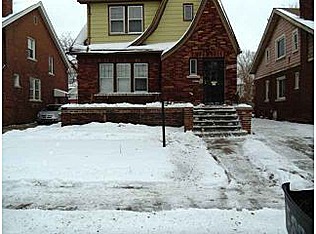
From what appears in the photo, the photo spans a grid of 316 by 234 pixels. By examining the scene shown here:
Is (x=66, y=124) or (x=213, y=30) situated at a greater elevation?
(x=213, y=30)

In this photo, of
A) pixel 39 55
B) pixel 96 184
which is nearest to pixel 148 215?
pixel 96 184

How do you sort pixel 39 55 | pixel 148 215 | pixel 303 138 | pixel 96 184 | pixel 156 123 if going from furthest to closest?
pixel 39 55, pixel 156 123, pixel 303 138, pixel 96 184, pixel 148 215

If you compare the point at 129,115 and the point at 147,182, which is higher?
the point at 129,115

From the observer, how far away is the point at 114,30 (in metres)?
17.0

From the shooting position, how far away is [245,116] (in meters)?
12.8

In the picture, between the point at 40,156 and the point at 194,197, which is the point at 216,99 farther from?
the point at 194,197

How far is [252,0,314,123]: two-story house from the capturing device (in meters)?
16.2

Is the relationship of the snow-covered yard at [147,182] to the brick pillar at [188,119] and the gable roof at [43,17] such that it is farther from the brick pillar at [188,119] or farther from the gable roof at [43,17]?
the gable roof at [43,17]

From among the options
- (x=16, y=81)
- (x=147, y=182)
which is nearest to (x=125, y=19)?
(x=16, y=81)

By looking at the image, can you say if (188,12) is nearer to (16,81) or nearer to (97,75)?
(97,75)

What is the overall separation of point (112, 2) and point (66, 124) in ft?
20.0

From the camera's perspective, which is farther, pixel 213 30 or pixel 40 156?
pixel 213 30

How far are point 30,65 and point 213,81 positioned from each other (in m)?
10.6

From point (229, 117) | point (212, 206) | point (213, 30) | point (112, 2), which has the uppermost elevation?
point (112, 2)
